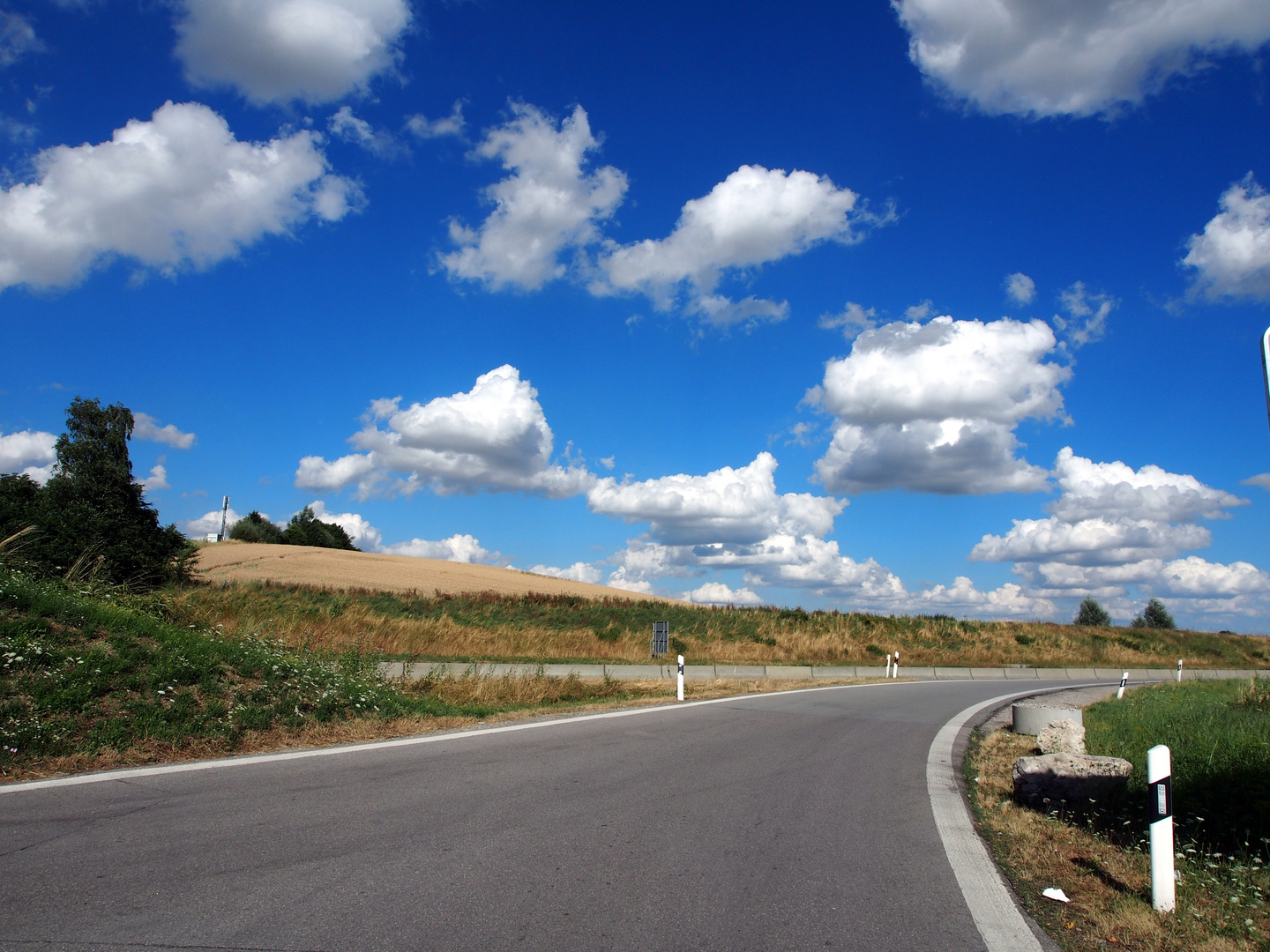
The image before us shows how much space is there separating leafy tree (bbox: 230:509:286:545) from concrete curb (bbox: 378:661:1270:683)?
85.2 metres

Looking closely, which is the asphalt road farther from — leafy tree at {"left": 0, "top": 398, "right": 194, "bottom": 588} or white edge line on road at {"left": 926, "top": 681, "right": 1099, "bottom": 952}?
leafy tree at {"left": 0, "top": 398, "right": 194, "bottom": 588}

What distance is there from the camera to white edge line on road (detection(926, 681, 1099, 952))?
4.46m

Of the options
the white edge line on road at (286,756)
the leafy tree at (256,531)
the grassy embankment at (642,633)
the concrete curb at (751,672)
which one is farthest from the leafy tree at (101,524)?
the leafy tree at (256,531)

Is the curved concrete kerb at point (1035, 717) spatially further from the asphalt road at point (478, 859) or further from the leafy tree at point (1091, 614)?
the leafy tree at point (1091, 614)

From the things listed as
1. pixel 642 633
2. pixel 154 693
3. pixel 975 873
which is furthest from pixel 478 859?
pixel 642 633

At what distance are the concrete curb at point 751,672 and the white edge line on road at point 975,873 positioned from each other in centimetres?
838

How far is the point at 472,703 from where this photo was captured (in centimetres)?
1331

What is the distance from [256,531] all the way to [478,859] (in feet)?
345

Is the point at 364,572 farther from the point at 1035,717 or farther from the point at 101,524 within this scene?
the point at 1035,717

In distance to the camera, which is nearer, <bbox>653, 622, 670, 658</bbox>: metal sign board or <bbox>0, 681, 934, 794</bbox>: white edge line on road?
<bbox>0, 681, 934, 794</bbox>: white edge line on road

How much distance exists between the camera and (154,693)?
870cm

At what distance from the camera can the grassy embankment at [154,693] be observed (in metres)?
7.57

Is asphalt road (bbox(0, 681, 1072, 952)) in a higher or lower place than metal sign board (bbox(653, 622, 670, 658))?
lower

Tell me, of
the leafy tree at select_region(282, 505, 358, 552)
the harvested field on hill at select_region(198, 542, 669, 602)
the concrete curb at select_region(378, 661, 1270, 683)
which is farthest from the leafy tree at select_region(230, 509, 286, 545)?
the concrete curb at select_region(378, 661, 1270, 683)
